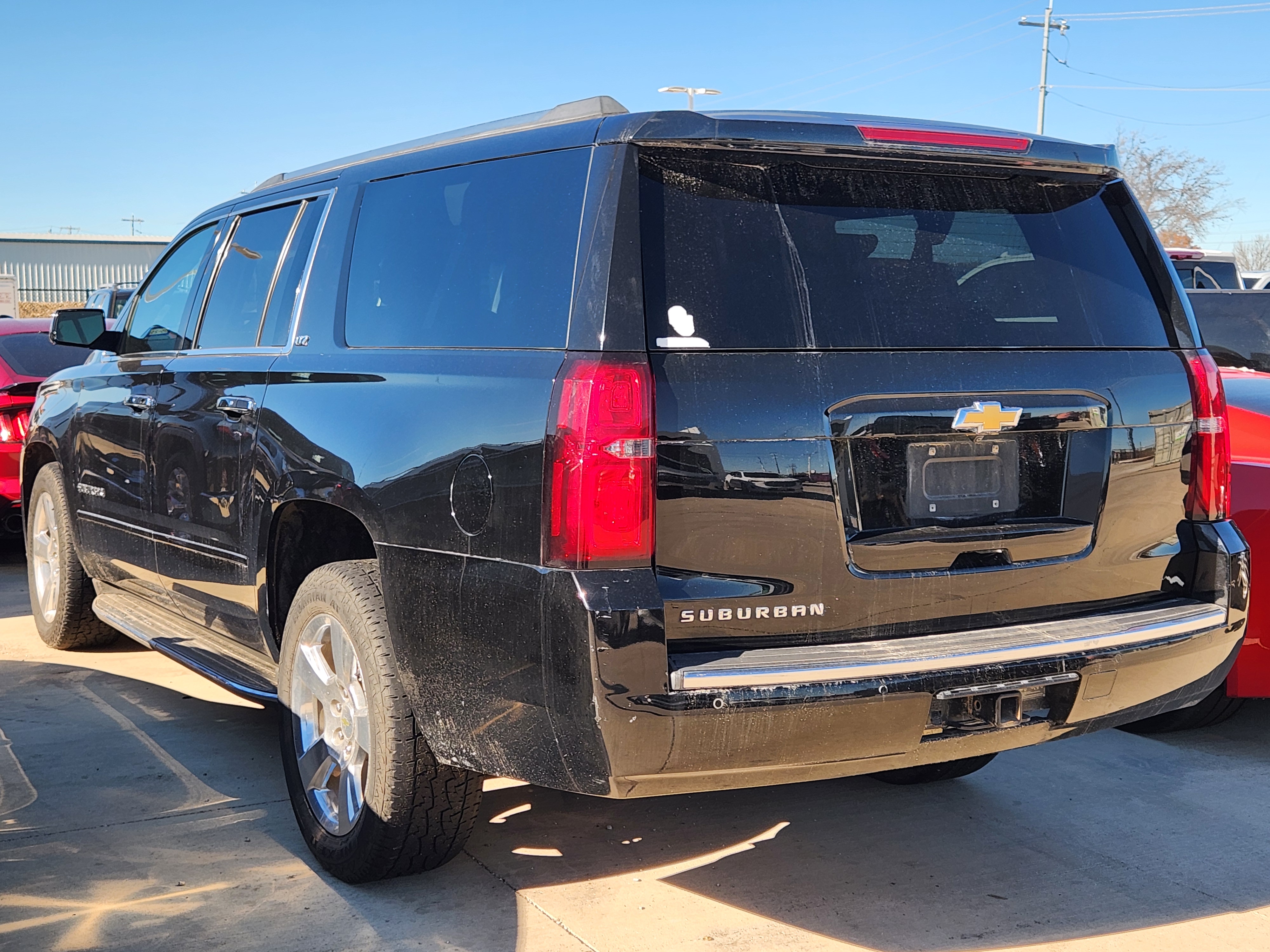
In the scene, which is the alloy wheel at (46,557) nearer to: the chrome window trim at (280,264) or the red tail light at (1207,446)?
the chrome window trim at (280,264)

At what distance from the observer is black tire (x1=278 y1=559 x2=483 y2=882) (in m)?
3.34

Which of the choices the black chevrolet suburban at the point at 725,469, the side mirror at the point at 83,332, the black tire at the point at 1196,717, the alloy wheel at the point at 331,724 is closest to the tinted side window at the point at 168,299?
the side mirror at the point at 83,332

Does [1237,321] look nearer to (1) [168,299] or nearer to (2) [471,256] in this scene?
(2) [471,256]

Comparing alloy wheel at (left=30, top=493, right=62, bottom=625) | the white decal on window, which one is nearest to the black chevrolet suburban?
the white decal on window

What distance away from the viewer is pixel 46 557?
6316mm

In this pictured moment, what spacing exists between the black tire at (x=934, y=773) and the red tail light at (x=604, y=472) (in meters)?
2.01

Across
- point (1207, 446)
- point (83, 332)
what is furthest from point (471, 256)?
point (83, 332)

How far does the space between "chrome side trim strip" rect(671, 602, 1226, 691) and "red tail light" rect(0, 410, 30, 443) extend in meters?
6.85

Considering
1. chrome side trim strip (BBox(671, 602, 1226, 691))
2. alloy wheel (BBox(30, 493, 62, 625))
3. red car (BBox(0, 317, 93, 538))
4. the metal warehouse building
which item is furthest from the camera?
the metal warehouse building

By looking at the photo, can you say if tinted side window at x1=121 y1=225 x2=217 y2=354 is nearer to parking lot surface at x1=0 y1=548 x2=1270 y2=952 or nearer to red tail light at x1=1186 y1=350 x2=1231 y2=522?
parking lot surface at x1=0 y1=548 x2=1270 y2=952

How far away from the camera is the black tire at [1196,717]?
5.05m

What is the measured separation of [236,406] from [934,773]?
2.60m

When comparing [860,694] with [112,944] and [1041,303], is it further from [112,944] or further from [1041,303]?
[112,944]

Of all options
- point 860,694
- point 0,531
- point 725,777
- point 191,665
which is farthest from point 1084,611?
point 0,531
